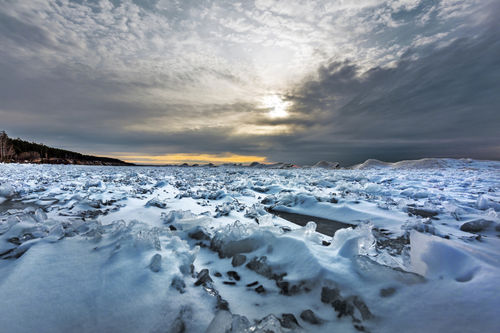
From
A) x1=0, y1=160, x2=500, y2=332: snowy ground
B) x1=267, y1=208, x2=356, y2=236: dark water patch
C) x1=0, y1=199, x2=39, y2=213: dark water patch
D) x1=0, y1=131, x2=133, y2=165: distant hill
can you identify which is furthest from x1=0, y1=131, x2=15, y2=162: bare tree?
x1=267, y1=208, x2=356, y2=236: dark water patch

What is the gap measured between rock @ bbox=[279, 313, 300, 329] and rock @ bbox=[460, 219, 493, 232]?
3.43 metres

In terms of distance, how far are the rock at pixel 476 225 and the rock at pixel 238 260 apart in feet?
11.2

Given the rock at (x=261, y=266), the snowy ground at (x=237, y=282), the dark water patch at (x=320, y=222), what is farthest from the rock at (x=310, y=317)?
the dark water patch at (x=320, y=222)

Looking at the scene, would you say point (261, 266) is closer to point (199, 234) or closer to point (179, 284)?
point (179, 284)

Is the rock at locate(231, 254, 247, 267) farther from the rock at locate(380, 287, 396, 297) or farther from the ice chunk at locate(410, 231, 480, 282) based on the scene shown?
the ice chunk at locate(410, 231, 480, 282)

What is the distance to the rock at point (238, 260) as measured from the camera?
1961 mm

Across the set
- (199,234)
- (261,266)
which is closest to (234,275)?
(261,266)

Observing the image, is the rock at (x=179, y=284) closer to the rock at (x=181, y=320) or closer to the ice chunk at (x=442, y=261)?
the rock at (x=181, y=320)

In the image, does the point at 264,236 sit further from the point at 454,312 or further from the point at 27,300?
the point at 27,300

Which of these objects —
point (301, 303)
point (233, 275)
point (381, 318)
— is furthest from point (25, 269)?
point (381, 318)

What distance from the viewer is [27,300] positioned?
130 cm

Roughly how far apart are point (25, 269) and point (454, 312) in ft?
9.48

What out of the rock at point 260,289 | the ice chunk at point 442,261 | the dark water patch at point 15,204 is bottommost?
the dark water patch at point 15,204

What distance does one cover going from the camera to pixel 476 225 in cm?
307
